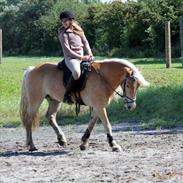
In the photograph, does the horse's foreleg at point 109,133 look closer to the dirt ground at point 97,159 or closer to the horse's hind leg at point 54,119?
the dirt ground at point 97,159

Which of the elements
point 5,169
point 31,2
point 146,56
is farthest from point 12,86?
point 31,2

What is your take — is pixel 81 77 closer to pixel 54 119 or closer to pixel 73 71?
pixel 73 71

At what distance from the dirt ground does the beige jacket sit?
167 centimetres

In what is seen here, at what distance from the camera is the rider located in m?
10.5

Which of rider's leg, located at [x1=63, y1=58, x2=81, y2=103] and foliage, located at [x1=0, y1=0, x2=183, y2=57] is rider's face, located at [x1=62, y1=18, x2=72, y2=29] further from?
foliage, located at [x1=0, y1=0, x2=183, y2=57]

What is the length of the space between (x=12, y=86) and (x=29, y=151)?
32.9ft

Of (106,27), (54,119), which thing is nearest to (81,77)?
(54,119)

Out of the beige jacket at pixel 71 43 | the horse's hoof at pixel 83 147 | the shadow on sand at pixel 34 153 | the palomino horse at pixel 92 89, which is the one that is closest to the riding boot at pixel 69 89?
the palomino horse at pixel 92 89

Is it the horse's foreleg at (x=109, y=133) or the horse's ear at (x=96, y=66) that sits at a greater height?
the horse's ear at (x=96, y=66)

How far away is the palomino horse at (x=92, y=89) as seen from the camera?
10367 mm

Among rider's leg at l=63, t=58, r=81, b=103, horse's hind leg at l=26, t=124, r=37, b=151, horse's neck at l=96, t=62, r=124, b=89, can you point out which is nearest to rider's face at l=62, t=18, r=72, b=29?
rider's leg at l=63, t=58, r=81, b=103

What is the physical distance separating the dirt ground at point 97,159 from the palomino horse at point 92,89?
A: 0.39 meters

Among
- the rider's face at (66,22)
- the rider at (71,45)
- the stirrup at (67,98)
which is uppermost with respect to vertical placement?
the rider's face at (66,22)

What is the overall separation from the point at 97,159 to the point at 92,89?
1658mm
